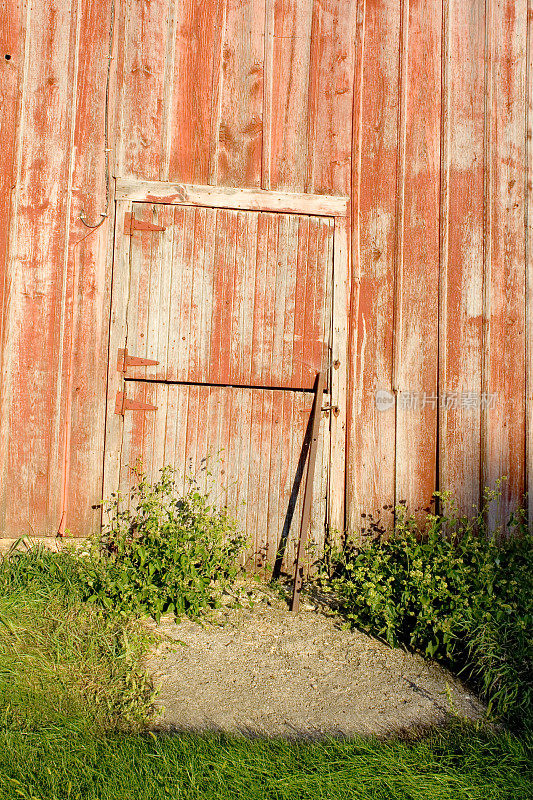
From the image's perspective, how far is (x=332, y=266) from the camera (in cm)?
426

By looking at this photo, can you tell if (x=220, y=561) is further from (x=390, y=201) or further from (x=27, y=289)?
(x=390, y=201)

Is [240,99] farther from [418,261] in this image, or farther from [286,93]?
[418,261]

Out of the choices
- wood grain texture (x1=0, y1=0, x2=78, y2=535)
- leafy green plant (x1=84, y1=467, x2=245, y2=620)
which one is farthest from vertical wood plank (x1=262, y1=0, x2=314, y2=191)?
leafy green plant (x1=84, y1=467, x2=245, y2=620)

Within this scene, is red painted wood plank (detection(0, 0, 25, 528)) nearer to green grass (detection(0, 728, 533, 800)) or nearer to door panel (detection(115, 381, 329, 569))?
door panel (detection(115, 381, 329, 569))

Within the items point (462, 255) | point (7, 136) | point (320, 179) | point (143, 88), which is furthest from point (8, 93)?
point (462, 255)

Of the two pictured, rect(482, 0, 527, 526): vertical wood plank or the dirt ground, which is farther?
rect(482, 0, 527, 526): vertical wood plank

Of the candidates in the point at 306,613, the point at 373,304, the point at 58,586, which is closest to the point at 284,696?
the point at 306,613

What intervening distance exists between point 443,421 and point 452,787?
8.14ft

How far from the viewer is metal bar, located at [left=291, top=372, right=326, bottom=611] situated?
3.74 m

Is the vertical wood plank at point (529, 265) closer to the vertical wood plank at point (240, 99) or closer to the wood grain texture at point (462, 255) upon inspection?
the wood grain texture at point (462, 255)

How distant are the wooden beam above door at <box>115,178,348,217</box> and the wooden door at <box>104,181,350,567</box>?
32mm

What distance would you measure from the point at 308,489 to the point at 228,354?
1.02 m

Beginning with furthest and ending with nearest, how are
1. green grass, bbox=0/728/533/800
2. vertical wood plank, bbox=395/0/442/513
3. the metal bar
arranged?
1. vertical wood plank, bbox=395/0/442/513
2. the metal bar
3. green grass, bbox=0/728/533/800

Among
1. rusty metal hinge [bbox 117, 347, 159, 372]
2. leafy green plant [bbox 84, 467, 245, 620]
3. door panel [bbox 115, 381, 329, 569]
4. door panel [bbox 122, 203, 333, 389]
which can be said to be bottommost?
leafy green plant [bbox 84, 467, 245, 620]
